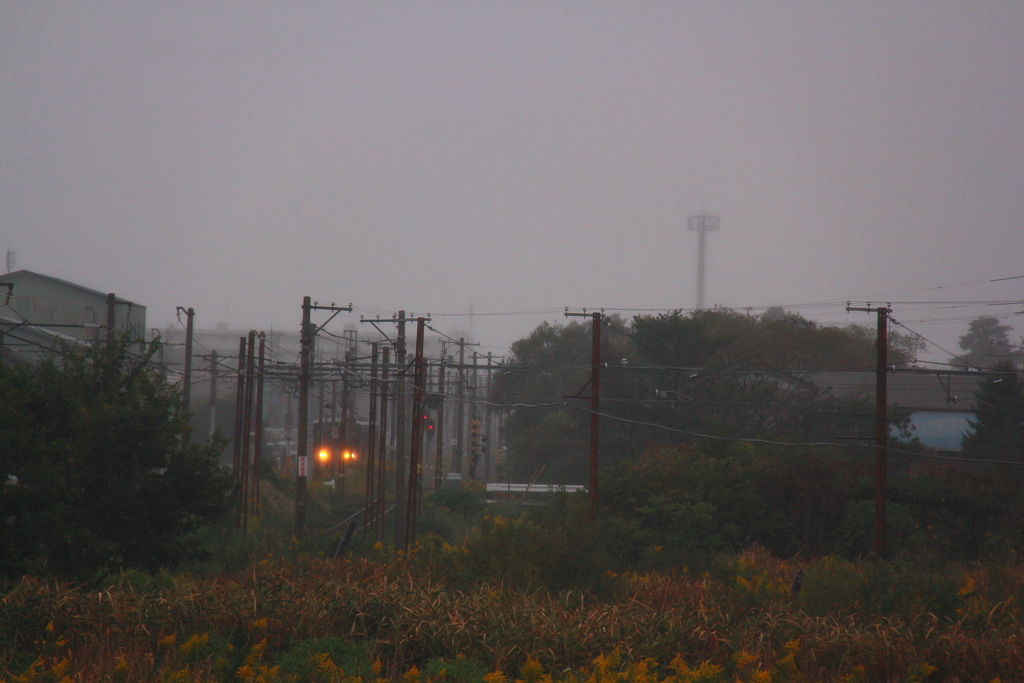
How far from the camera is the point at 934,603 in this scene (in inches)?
483

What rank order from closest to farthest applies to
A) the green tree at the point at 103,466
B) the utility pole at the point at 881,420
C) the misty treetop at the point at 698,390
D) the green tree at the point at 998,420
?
the green tree at the point at 103,466 < the utility pole at the point at 881,420 < the green tree at the point at 998,420 < the misty treetop at the point at 698,390

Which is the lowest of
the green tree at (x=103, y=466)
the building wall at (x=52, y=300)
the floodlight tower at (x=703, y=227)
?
the green tree at (x=103, y=466)

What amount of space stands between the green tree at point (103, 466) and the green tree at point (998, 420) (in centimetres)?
3602

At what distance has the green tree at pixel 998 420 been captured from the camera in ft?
126

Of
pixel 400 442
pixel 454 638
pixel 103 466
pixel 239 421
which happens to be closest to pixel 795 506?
pixel 400 442

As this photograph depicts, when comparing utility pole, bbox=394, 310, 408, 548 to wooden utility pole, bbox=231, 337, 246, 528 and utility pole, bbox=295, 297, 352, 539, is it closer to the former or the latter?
utility pole, bbox=295, 297, 352, 539

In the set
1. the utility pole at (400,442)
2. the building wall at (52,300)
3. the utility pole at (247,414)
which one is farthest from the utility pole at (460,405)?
the building wall at (52,300)

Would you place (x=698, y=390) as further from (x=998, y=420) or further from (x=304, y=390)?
(x=304, y=390)

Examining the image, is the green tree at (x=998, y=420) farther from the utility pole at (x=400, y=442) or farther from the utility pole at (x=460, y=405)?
the utility pole at (x=400, y=442)

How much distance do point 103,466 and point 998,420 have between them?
1642 inches

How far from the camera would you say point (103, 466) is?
14.1 m

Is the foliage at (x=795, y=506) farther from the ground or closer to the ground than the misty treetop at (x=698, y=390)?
closer to the ground

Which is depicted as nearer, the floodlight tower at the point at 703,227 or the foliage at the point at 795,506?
the foliage at the point at 795,506

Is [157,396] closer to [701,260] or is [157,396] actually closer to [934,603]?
[934,603]
